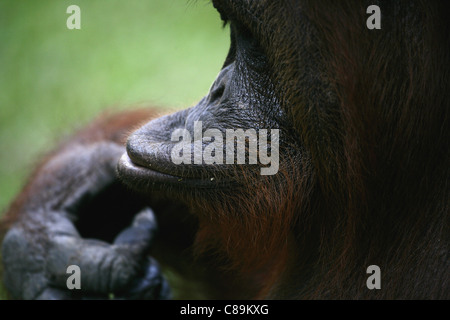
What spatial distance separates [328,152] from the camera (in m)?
1.59

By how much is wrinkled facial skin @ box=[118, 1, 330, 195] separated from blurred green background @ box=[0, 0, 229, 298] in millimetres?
2926

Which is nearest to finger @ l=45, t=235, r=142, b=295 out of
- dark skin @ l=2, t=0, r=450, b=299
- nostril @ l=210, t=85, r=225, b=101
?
dark skin @ l=2, t=0, r=450, b=299

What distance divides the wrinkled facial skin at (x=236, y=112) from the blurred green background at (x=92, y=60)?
2926 mm


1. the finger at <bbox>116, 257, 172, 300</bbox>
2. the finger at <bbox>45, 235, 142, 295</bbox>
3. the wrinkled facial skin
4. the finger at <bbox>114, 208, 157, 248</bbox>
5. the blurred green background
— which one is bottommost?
the finger at <bbox>116, 257, 172, 300</bbox>

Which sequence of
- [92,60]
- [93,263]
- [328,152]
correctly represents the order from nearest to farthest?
1. [328,152]
2. [93,263]
3. [92,60]

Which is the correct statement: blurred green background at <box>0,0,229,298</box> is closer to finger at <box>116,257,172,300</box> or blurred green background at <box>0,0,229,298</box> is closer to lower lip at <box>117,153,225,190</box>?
finger at <box>116,257,172,300</box>

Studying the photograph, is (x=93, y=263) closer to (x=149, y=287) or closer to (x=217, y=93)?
(x=149, y=287)

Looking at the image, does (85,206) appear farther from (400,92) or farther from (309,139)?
(400,92)

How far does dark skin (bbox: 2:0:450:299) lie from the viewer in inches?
59.5

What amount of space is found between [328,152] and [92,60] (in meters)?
4.49

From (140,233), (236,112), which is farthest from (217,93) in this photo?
(140,233)

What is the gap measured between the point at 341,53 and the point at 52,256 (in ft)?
4.76
